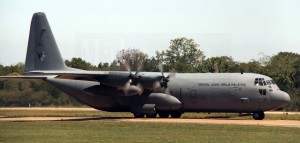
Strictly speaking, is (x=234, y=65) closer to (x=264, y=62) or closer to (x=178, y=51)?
(x=178, y=51)

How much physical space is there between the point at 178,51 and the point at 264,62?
15.3 metres

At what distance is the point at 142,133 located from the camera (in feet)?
111

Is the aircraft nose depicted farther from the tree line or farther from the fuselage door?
the tree line

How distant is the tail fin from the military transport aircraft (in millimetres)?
2304

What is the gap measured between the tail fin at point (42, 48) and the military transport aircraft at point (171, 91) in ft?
7.56

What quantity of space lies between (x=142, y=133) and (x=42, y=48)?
2376 centimetres

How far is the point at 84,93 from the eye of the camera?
5200 centimetres

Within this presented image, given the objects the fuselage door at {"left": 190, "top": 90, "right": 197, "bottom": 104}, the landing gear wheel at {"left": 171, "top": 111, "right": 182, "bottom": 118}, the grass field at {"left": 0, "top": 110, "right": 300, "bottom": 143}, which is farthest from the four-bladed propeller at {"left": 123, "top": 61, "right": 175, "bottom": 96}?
the grass field at {"left": 0, "top": 110, "right": 300, "bottom": 143}

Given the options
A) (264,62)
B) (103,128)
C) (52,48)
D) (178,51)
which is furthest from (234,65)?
(103,128)

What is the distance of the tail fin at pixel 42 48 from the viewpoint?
181ft

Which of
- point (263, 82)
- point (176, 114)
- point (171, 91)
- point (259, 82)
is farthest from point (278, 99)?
point (176, 114)

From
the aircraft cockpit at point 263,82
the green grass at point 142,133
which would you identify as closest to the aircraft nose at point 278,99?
the aircraft cockpit at point 263,82

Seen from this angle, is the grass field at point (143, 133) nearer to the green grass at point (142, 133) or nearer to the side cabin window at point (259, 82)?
the green grass at point (142, 133)

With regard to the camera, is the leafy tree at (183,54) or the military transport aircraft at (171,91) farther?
the leafy tree at (183,54)
